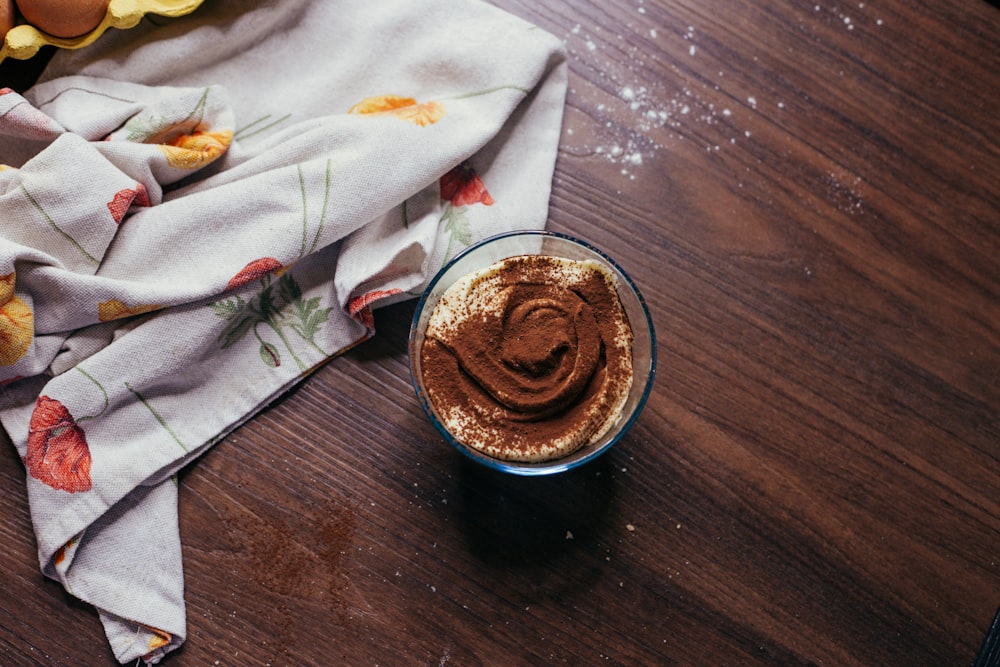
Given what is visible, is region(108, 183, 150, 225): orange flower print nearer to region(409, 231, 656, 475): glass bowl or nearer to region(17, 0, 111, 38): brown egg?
region(17, 0, 111, 38): brown egg

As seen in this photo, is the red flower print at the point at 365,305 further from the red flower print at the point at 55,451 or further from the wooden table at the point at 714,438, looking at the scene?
the red flower print at the point at 55,451

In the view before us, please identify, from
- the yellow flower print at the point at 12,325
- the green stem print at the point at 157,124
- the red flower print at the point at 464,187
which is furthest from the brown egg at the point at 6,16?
the red flower print at the point at 464,187

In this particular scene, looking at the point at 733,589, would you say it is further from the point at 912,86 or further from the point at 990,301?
the point at 912,86

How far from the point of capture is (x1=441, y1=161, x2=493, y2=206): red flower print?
0.87 meters

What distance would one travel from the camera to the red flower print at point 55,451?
0.78m

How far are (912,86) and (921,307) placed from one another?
0.26 meters

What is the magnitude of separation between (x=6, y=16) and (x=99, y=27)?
80 mm

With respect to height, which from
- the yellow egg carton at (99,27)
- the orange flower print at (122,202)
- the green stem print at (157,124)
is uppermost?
the yellow egg carton at (99,27)

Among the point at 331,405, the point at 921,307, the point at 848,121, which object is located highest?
the point at 848,121

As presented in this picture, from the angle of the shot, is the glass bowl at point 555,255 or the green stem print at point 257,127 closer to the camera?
the glass bowl at point 555,255

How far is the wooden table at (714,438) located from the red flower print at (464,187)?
0.09 m

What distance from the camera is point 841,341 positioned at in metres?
0.88

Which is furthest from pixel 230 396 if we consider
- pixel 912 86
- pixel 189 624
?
pixel 912 86

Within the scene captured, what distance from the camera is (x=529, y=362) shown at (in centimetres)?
73
